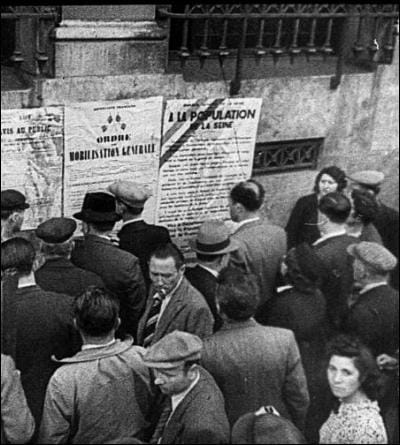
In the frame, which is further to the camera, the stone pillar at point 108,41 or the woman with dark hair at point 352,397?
the woman with dark hair at point 352,397

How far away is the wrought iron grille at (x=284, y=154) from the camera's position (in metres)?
2.85

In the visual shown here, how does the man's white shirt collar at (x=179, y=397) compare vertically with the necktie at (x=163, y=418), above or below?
above

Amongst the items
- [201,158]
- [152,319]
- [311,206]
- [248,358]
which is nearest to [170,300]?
[152,319]

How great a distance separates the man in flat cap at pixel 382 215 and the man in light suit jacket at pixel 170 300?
2.04ft

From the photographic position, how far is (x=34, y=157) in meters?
2.49

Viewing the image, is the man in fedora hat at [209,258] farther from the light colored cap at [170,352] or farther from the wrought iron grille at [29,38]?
the wrought iron grille at [29,38]

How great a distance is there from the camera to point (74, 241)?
8.54 ft

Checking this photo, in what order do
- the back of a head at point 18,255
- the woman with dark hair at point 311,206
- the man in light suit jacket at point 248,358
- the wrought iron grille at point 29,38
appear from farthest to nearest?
1. the woman with dark hair at point 311,206
2. the man in light suit jacket at point 248,358
3. the back of a head at point 18,255
4. the wrought iron grille at point 29,38

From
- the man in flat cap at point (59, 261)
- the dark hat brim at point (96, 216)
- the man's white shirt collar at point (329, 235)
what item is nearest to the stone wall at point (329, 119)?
the man's white shirt collar at point (329, 235)

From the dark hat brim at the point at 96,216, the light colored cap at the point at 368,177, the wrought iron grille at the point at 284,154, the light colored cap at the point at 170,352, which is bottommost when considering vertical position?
the light colored cap at the point at 170,352

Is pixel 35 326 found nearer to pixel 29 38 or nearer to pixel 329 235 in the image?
pixel 29 38

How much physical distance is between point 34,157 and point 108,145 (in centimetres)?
22

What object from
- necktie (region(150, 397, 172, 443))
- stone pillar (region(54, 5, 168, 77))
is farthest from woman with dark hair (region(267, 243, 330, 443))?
stone pillar (region(54, 5, 168, 77))

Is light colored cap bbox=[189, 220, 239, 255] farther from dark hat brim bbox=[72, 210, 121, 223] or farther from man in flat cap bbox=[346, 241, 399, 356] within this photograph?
man in flat cap bbox=[346, 241, 399, 356]
